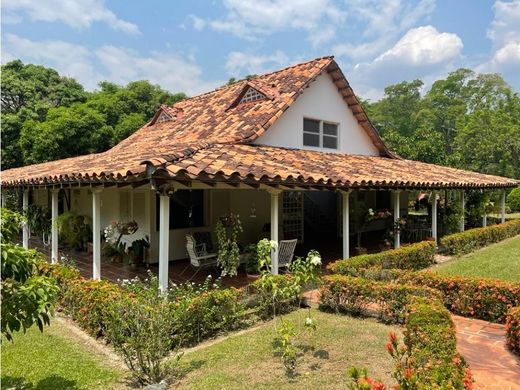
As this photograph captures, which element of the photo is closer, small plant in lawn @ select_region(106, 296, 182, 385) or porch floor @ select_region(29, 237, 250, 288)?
small plant in lawn @ select_region(106, 296, 182, 385)

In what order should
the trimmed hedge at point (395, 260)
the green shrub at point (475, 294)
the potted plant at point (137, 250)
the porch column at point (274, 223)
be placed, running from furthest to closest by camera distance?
1. the potted plant at point (137, 250)
2. the trimmed hedge at point (395, 260)
3. the porch column at point (274, 223)
4. the green shrub at point (475, 294)

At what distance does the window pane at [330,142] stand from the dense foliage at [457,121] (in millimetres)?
16961

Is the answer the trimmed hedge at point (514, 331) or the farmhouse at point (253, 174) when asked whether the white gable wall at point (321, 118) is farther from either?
the trimmed hedge at point (514, 331)

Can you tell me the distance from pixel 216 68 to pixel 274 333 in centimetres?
1824

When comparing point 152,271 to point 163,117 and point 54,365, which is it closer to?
point 54,365

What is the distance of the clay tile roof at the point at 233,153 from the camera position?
773cm

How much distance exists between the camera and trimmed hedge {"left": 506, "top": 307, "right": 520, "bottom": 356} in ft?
19.6

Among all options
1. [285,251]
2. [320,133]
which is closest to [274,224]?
[285,251]

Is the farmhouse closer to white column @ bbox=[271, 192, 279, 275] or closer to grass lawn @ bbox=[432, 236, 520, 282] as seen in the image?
white column @ bbox=[271, 192, 279, 275]

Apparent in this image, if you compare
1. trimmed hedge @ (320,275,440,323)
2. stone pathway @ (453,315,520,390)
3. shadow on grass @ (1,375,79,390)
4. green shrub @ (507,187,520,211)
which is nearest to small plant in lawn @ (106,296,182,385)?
shadow on grass @ (1,375,79,390)

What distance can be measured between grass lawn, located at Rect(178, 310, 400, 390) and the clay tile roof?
112 inches

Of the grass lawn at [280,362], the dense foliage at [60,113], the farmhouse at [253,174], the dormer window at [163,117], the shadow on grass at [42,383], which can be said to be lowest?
the shadow on grass at [42,383]

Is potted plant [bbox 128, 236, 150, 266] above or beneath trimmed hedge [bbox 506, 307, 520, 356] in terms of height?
above

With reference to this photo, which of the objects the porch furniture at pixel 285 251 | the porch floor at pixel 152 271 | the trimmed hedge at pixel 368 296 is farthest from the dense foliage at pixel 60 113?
the trimmed hedge at pixel 368 296
